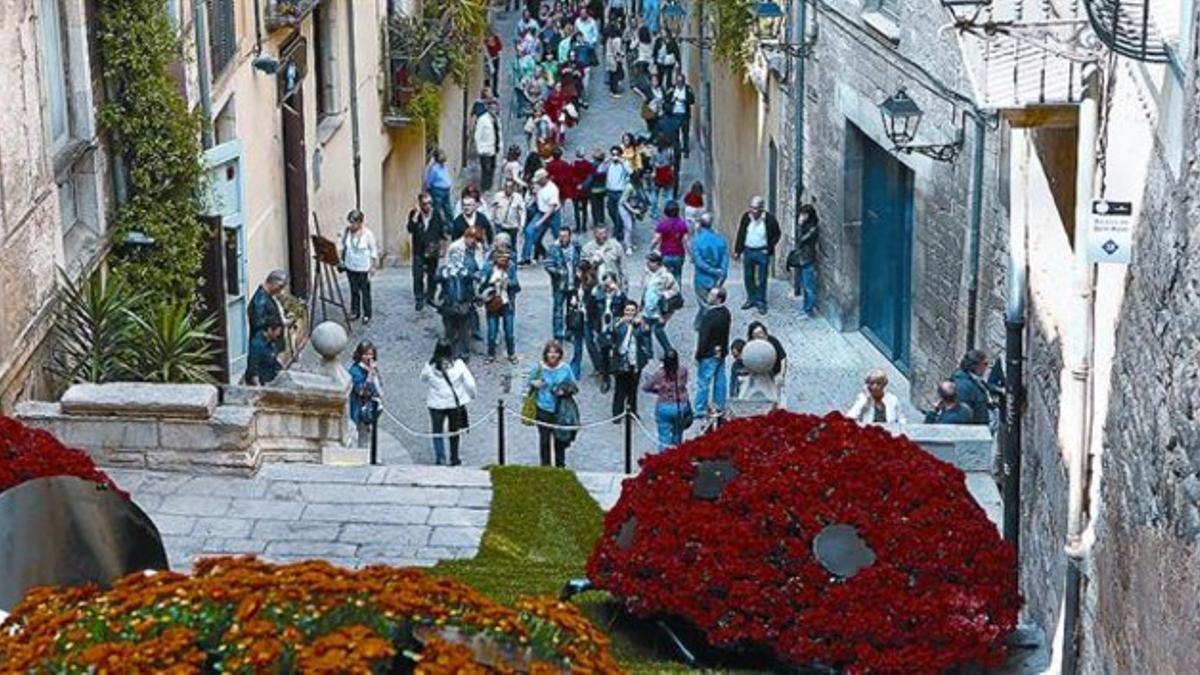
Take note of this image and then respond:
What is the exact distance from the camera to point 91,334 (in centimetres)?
1531

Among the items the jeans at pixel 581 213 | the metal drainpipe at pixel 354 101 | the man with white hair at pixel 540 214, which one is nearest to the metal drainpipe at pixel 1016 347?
the man with white hair at pixel 540 214

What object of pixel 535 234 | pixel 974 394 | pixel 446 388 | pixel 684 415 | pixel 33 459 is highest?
pixel 33 459

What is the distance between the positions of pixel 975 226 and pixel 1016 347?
652 centimetres

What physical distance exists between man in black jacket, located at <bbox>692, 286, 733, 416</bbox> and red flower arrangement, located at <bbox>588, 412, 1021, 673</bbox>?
26.5 feet

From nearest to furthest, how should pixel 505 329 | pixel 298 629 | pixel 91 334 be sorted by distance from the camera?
pixel 298 629
pixel 91 334
pixel 505 329

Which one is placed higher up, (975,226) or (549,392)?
(975,226)

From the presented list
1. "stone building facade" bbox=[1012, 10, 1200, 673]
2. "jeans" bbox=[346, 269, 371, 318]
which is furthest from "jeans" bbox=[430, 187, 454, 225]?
"stone building facade" bbox=[1012, 10, 1200, 673]

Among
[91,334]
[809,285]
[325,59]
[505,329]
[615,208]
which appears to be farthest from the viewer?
[615,208]

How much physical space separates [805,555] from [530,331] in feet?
42.6

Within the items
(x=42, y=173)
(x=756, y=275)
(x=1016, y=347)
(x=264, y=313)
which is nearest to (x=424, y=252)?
(x=756, y=275)

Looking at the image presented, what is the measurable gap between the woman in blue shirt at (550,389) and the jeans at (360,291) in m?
6.19

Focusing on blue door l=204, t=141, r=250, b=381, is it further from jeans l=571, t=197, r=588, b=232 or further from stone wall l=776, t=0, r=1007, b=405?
jeans l=571, t=197, r=588, b=232

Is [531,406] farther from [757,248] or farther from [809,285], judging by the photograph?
[809,285]

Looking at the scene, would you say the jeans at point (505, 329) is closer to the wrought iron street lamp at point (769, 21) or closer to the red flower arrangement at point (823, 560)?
the wrought iron street lamp at point (769, 21)
